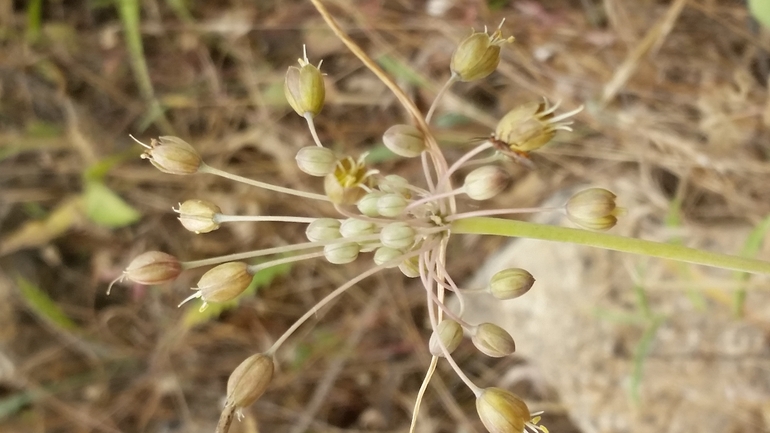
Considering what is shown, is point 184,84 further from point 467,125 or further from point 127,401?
point 127,401

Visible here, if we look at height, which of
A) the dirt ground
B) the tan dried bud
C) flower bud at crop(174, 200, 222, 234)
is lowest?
the dirt ground

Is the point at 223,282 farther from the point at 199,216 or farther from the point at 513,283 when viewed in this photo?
the point at 513,283

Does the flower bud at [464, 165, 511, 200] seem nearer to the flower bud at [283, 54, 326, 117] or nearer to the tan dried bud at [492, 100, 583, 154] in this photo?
the tan dried bud at [492, 100, 583, 154]

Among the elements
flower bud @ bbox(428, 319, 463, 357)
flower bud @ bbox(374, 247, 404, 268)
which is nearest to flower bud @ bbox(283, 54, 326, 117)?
flower bud @ bbox(374, 247, 404, 268)

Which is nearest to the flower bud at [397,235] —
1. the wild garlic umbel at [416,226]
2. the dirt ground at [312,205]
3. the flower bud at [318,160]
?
the wild garlic umbel at [416,226]

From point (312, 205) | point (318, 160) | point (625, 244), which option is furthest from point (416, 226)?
point (312, 205)
